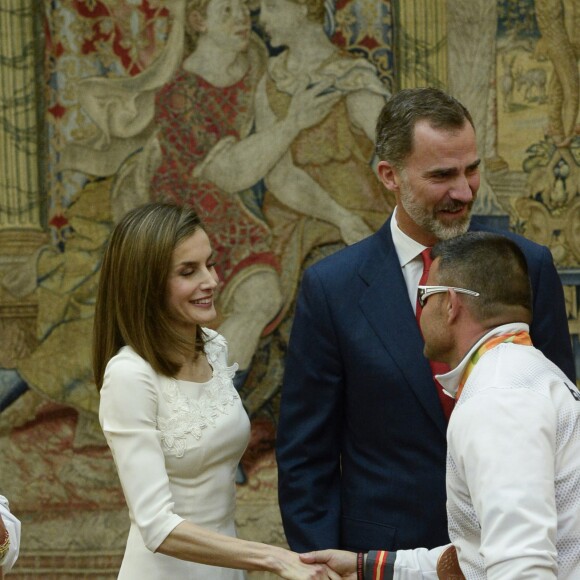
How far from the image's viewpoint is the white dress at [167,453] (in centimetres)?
344

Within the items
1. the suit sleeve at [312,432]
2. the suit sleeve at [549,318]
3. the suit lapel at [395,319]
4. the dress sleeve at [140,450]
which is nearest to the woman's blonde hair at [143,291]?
the dress sleeve at [140,450]

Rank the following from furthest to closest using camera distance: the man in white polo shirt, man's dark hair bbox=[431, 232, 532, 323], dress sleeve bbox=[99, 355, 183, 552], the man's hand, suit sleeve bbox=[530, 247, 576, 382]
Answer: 1. suit sleeve bbox=[530, 247, 576, 382]
2. the man's hand
3. dress sleeve bbox=[99, 355, 183, 552]
4. man's dark hair bbox=[431, 232, 532, 323]
5. the man in white polo shirt

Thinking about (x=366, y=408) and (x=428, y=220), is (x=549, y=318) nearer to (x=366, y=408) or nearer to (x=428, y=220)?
(x=428, y=220)

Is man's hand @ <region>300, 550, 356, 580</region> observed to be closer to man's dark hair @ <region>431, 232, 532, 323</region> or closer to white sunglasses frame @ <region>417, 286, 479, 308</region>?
white sunglasses frame @ <region>417, 286, 479, 308</region>

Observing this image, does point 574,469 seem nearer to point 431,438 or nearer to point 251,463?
point 431,438

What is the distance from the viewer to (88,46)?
6.65 meters

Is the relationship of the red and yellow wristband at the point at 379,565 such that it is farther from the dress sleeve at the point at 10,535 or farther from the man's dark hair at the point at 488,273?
the dress sleeve at the point at 10,535

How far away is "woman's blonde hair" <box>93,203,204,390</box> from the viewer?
142 inches

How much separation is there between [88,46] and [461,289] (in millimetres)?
4333

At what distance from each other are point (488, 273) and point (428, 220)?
0.83m

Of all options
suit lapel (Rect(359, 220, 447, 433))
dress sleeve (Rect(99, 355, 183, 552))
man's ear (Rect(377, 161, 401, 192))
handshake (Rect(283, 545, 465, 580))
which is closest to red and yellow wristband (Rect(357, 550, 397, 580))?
handshake (Rect(283, 545, 465, 580))

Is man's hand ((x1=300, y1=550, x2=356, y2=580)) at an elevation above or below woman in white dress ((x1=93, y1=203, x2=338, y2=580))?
below

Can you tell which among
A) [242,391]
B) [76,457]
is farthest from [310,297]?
[76,457]

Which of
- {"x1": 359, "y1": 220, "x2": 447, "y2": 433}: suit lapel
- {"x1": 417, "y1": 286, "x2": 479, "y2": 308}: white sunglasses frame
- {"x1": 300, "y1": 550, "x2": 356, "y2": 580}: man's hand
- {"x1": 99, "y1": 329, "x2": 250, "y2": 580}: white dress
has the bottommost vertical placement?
{"x1": 300, "y1": 550, "x2": 356, "y2": 580}: man's hand
